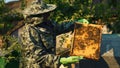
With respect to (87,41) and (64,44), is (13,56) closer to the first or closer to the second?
(64,44)

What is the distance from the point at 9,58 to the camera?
711 centimetres

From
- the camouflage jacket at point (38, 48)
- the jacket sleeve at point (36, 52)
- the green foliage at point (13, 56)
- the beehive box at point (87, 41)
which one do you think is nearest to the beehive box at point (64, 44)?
the beehive box at point (87, 41)

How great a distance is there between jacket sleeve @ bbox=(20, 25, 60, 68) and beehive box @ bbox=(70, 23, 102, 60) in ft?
3.90

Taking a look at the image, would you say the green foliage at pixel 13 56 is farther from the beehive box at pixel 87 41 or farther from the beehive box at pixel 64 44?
the beehive box at pixel 87 41

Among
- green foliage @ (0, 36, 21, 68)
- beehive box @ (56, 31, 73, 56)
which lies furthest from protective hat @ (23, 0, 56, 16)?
green foliage @ (0, 36, 21, 68)

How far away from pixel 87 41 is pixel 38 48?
146 centimetres

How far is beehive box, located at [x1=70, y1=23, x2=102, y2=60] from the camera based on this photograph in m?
6.32

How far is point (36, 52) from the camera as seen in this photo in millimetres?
5238

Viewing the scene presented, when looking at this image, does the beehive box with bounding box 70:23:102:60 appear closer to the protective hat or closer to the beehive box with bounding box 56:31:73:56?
the beehive box with bounding box 56:31:73:56

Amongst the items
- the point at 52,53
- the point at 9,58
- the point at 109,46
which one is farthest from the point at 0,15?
the point at 52,53

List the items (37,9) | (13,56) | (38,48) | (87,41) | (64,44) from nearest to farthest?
(38,48) → (37,9) → (87,41) → (64,44) → (13,56)

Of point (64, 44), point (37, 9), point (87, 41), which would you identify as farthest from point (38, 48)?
point (64, 44)

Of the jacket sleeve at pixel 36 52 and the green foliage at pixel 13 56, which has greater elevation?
the jacket sleeve at pixel 36 52

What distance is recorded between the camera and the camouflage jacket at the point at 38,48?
17.0 ft
